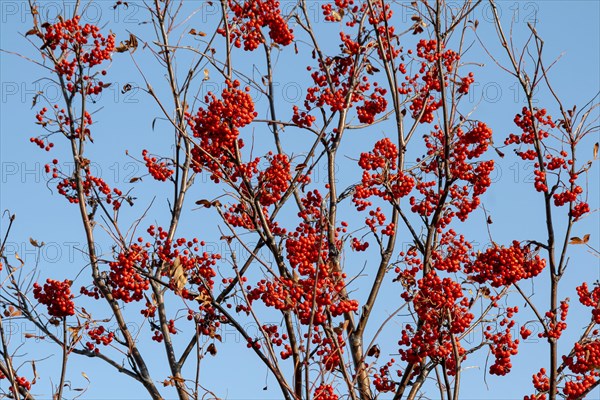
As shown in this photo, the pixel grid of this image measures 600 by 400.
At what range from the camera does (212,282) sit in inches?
237

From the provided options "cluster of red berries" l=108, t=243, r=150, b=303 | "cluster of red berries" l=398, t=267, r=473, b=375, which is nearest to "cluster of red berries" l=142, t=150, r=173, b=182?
"cluster of red berries" l=108, t=243, r=150, b=303

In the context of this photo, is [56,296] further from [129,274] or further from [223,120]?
[223,120]

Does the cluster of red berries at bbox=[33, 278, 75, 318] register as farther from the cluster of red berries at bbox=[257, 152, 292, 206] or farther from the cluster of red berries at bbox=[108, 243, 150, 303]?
the cluster of red berries at bbox=[257, 152, 292, 206]

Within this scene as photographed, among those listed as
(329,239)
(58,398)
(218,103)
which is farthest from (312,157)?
(58,398)

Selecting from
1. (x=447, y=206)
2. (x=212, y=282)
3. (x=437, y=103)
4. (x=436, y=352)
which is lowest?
(x=436, y=352)

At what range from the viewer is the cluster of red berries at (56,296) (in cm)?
604

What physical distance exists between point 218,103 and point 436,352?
2020mm

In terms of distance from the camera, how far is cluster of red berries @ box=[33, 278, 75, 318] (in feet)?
19.8

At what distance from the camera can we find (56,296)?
6055 mm

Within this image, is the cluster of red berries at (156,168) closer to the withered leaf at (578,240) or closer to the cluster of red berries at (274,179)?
the cluster of red berries at (274,179)

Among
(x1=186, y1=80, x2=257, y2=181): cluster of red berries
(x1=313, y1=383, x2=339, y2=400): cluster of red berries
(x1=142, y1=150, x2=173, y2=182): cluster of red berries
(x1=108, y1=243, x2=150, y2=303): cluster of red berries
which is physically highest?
(x1=142, y1=150, x2=173, y2=182): cluster of red berries

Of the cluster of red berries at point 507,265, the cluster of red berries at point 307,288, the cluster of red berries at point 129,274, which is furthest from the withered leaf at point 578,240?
the cluster of red berries at point 129,274

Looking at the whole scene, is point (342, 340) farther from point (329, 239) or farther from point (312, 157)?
point (312, 157)

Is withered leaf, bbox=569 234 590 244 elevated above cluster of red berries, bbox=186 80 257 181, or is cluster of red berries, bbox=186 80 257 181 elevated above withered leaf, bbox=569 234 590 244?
cluster of red berries, bbox=186 80 257 181
